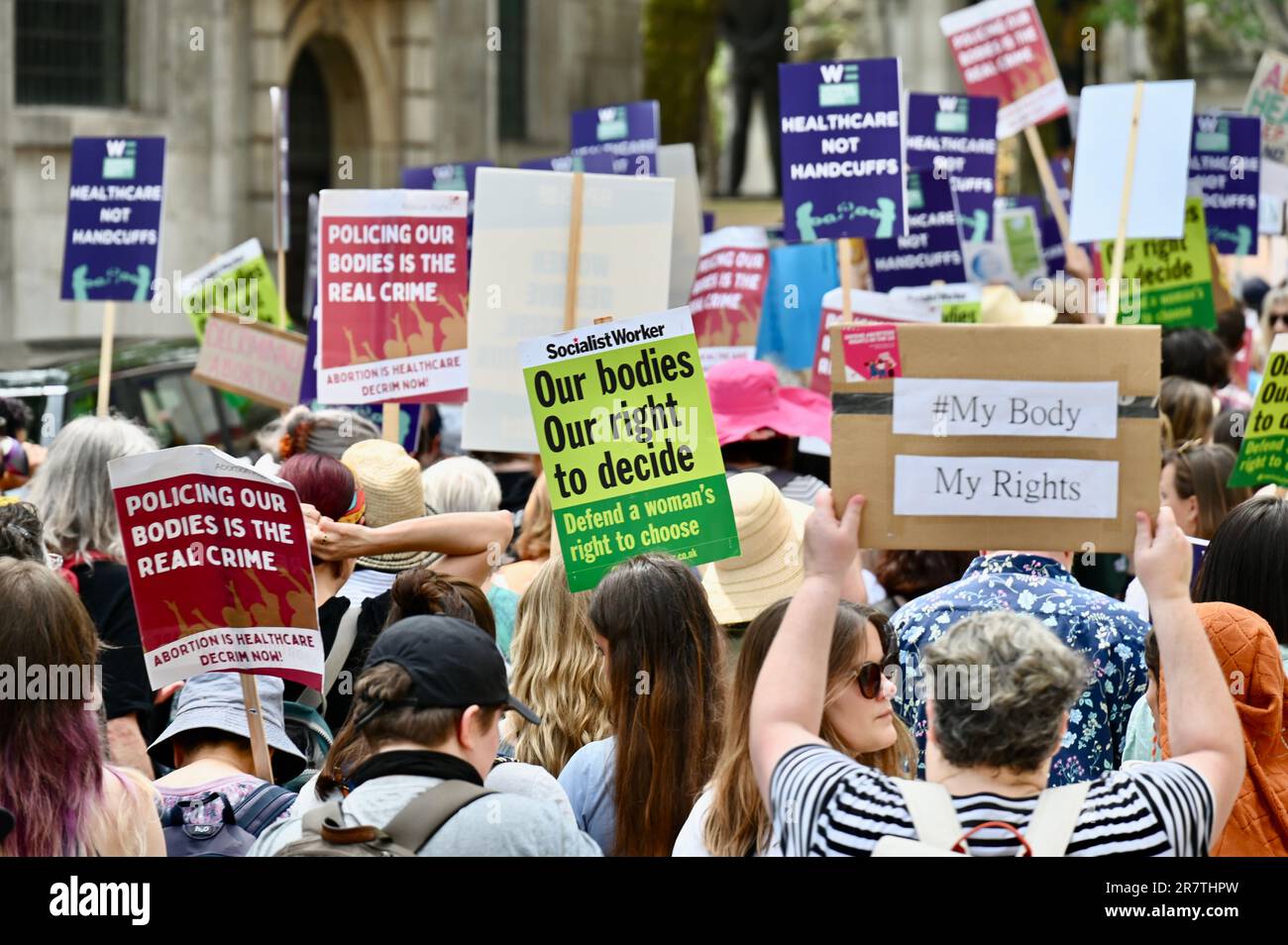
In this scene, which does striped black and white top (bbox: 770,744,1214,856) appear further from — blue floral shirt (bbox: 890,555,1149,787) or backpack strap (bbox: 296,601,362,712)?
backpack strap (bbox: 296,601,362,712)

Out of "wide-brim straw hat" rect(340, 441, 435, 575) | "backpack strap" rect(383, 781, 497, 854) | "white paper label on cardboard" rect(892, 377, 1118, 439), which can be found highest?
"white paper label on cardboard" rect(892, 377, 1118, 439)

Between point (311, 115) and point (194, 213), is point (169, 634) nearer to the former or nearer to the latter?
point (194, 213)

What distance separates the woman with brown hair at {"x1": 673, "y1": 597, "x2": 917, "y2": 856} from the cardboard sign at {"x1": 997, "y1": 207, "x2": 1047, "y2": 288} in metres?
9.50

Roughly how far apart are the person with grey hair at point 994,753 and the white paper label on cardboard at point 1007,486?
5.8 inches

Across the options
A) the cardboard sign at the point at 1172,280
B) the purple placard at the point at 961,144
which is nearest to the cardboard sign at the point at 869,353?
the cardboard sign at the point at 1172,280

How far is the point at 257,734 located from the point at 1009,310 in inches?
294

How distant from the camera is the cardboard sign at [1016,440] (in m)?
3.54

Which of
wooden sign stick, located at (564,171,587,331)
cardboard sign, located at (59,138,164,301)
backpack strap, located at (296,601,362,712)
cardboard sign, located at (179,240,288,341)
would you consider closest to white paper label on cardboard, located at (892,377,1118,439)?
backpack strap, located at (296,601,362,712)

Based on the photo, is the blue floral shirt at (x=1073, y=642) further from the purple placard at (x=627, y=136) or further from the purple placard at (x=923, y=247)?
the purple placard at (x=627, y=136)

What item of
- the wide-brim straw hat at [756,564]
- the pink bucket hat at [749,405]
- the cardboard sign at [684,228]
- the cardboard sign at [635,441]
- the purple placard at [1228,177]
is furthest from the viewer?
the purple placard at [1228,177]

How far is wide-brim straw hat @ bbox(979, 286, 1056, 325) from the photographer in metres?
10.9

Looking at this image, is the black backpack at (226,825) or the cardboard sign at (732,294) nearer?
the black backpack at (226,825)

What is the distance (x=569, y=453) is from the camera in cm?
520
